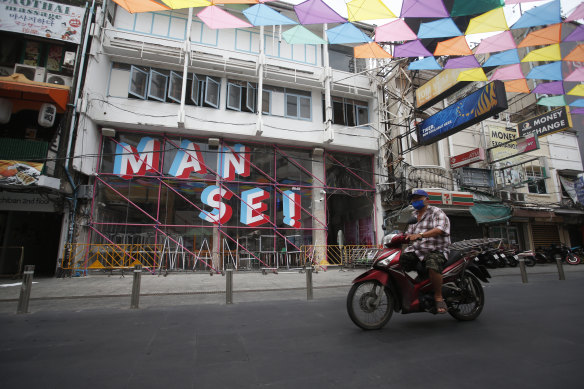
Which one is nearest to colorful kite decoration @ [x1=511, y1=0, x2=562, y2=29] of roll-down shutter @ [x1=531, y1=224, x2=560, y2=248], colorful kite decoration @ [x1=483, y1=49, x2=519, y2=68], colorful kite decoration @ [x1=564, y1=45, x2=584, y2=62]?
colorful kite decoration @ [x1=564, y1=45, x2=584, y2=62]

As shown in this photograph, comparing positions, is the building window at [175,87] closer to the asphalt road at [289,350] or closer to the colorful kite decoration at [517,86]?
the asphalt road at [289,350]

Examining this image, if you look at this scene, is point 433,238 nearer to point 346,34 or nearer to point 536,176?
point 346,34

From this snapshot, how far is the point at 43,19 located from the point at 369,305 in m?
16.1

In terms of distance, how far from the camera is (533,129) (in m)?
15.5

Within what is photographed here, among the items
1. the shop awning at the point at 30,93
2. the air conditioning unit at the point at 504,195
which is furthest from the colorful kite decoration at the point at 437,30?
the shop awning at the point at 30,93

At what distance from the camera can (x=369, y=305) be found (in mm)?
3641

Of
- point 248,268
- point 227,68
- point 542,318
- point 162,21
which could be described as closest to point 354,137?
point 227,68

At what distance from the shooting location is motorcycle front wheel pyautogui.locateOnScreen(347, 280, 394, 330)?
3613 mm

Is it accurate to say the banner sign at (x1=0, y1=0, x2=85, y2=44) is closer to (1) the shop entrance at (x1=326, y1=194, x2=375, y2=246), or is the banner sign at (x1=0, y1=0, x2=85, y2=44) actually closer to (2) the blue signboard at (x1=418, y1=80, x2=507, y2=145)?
(1) the shop entrance at (x1=326, y1=194, x2=375, y2=246)

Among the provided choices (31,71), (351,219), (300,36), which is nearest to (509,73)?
(300,36)

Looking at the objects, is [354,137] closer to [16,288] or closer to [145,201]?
[145,201]

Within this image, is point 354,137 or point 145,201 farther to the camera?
point 354,137

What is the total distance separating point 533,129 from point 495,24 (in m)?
10.1

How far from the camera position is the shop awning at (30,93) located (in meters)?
10.4
